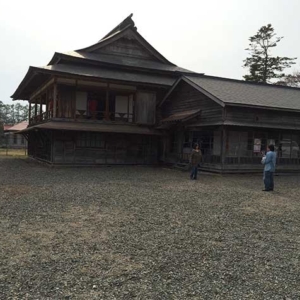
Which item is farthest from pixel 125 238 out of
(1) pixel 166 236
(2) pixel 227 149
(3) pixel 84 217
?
(2) pixel 227 149

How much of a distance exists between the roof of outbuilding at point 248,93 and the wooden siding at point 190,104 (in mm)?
573

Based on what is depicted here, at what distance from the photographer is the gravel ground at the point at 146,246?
3865 mm

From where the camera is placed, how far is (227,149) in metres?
17.1

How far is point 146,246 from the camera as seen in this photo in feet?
17.5

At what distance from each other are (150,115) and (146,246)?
660 inches

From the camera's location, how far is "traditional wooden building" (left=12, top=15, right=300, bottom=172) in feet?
56.9

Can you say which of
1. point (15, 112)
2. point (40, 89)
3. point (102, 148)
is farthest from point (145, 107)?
point (15, 112)

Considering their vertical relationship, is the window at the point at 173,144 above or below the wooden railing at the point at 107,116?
below

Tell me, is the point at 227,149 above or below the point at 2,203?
above

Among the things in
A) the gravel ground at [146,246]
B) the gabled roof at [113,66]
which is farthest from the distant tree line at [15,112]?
the gravel ground at [146,246]

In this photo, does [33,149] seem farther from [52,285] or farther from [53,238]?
[52,285]

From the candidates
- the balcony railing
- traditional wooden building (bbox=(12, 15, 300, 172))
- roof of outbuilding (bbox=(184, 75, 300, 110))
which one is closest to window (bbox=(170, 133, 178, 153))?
traditional wooden building (bbox=(12, 15, 300, 172))

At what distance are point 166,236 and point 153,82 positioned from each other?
16606 millimetres

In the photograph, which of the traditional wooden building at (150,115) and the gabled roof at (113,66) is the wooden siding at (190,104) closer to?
the traditional wooden building at (150,115)
